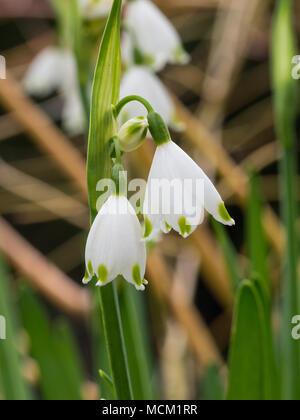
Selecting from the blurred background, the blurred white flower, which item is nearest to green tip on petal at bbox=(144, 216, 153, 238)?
the blurred white flower

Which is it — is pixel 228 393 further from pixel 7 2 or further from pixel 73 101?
pixel 7 2

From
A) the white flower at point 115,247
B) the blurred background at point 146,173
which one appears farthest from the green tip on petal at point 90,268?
the blurred background at point 146,173

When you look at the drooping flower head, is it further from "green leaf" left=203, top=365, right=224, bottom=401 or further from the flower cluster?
"green leaf" left=203, top=365, right=224, bottom=401

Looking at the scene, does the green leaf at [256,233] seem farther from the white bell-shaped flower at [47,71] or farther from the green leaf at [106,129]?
the white bell-shaped flower at [47,71]

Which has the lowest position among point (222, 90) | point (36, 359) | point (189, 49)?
point (36, 359)
